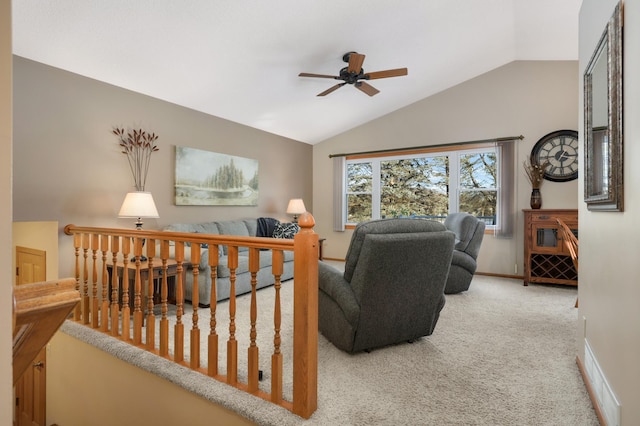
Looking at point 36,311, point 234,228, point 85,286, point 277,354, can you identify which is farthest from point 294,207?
point 36,311

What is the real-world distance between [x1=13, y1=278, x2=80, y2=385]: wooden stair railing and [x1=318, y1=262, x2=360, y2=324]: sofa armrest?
1733 mm

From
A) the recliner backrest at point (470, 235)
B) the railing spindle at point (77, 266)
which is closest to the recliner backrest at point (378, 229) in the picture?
the recliner backrest at point (470, 235)

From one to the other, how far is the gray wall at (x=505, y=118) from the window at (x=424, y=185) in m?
0.29

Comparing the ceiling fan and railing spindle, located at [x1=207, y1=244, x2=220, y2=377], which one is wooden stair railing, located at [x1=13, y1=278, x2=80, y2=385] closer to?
railing spindle, located at [x1=207, y1=244, x2=220, y2=377]

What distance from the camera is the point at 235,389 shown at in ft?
5.80

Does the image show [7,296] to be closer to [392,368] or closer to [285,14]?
[392,368]

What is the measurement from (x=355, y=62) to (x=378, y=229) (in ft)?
6.65

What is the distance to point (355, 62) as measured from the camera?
336cm

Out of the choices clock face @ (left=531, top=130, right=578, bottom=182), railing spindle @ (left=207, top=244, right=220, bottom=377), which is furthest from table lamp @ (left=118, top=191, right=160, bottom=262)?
clock face @ (left=531, top=130, right=578, bottom=182)

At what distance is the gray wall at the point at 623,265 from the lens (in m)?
1.20

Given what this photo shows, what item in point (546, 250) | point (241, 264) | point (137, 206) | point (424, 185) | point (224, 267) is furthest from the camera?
point (424, 185)

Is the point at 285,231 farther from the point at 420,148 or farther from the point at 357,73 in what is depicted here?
the point at 420,148

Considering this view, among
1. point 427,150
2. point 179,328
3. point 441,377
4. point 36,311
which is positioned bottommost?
point 441,377

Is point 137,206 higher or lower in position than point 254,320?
higher
